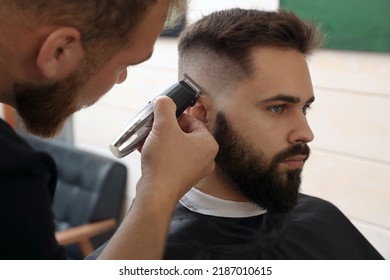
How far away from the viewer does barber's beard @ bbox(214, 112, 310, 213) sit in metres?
1.34

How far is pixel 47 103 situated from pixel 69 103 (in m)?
0.04

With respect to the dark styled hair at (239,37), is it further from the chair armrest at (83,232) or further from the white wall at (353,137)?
the chair armrest at (83,232)

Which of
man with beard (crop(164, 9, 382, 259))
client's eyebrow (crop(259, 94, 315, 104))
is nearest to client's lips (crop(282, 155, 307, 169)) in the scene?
man with beard (crop(164, 9, 382, 259))

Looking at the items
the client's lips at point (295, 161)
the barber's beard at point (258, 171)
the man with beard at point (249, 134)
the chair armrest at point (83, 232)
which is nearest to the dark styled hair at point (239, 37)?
the man with beard at point (249, 134)

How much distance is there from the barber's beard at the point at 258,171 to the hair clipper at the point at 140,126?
212 mm

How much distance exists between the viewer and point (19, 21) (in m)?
0.83

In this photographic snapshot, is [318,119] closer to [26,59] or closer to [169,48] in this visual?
[169,48]

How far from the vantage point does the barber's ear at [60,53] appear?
2.75 ft

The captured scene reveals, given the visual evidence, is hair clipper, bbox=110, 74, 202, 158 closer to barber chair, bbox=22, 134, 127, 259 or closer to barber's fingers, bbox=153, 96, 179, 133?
barber's fingers, bbox=153, 96, 179, 133

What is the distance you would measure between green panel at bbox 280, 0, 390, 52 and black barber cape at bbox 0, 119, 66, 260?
1326mm

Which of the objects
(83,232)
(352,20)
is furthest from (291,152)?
(83,232)

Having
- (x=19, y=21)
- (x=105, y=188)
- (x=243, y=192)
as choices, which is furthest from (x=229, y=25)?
(x=105, y=188)

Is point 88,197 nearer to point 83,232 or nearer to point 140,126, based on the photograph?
point 83,232

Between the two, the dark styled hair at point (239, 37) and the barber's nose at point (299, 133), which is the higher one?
the dark styled hair at point (239, 37)
